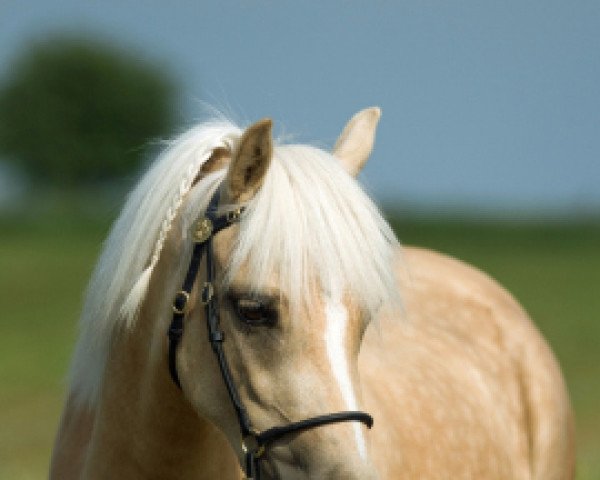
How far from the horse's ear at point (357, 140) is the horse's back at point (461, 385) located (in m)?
0.87

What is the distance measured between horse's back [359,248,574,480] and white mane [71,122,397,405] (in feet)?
3.38

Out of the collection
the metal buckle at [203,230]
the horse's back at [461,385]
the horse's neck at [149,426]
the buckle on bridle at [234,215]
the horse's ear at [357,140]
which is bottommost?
the horse's back at [461,385]

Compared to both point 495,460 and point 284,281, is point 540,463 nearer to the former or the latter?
point 495,460

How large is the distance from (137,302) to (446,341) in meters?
2.15

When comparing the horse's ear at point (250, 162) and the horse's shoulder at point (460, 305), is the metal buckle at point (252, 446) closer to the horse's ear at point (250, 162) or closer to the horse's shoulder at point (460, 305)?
the horse's ear at point (250, 162)

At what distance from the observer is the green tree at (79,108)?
6569 cm

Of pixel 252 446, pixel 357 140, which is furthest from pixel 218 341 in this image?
pixel 357 140

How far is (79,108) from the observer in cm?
7250

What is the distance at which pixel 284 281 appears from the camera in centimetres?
303

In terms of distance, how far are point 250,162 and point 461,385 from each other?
2.13m

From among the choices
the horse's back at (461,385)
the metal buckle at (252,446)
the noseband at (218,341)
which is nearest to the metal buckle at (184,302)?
the noseband at (218,341)

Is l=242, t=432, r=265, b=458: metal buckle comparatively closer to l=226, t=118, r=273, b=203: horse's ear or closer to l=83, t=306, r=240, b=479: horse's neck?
l=83, t=306, r=240, b=479: horse's neck

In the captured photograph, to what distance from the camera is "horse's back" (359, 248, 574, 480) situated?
4.39 m

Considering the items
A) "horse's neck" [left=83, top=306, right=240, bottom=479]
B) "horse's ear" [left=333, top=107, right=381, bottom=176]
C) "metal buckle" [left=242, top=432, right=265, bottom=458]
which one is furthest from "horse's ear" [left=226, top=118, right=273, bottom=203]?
"metal buckle" [left=242, top=432, right=265, bottom=458]
